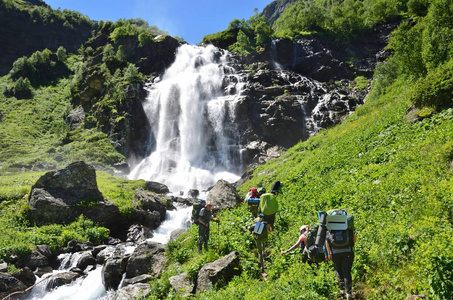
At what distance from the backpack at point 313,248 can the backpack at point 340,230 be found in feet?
3.90

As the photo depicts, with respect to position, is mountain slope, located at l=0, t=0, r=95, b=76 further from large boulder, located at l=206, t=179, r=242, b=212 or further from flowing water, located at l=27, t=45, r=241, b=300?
large boulder, located at l=206, t=179, r=242, b=212

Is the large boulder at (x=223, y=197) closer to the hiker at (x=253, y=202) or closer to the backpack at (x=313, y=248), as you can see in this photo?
the hiker at (x=253, y=202)

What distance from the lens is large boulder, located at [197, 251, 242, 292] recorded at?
9.02 metres

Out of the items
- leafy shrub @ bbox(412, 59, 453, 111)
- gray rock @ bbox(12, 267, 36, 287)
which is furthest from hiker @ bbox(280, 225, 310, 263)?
gray rock @ bbox(12, 267, 36, 287)

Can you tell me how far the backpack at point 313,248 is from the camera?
7441 millimetres

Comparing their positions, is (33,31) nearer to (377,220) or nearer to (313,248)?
(313,248)

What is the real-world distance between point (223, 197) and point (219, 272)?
1017cm

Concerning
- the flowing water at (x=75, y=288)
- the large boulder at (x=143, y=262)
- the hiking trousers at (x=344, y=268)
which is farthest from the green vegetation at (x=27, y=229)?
the hiking trousers at (x=344, y=268)

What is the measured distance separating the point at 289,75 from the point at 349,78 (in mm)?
13210

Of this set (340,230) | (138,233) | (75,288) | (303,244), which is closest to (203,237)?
(303,244)

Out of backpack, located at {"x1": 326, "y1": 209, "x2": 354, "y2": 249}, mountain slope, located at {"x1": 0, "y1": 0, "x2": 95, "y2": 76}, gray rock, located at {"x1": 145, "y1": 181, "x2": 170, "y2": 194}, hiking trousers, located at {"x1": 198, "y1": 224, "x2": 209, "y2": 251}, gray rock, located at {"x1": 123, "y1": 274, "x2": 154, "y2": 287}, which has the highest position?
mountain slope, located at {"x1": 0, "y1": 0, "x2": 95, "y2": 76}

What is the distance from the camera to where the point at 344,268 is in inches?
246

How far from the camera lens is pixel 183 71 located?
61.1 metres

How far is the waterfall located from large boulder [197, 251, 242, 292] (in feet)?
99.4
